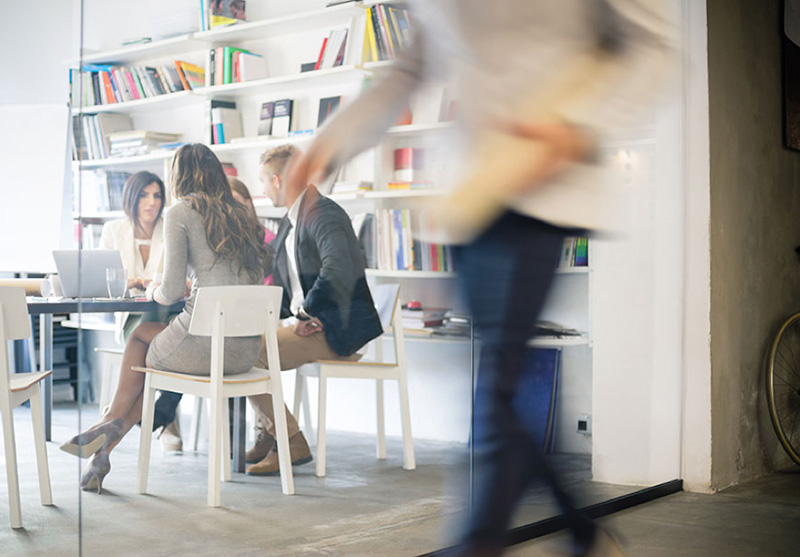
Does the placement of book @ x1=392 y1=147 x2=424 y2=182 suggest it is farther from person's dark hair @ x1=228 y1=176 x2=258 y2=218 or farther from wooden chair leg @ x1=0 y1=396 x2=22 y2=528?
wooden chair leg @ x1=0 y1=396 x2=22 y2=528

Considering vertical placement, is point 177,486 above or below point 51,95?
below

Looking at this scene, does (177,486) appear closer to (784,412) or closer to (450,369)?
(450,369)

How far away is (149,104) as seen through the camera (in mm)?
2363

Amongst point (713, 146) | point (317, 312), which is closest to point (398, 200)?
point (317, 312)

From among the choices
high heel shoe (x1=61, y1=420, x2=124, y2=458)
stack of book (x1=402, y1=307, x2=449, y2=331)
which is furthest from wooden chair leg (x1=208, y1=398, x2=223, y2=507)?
stack of book (x1=402, y1=307, x2=449, y2=331)

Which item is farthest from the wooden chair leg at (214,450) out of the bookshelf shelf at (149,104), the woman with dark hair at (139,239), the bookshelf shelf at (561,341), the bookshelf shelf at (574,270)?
the bookshelf shelf at (574,270)

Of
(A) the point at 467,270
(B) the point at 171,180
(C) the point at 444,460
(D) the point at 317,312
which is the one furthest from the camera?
(C) the point at 444,460

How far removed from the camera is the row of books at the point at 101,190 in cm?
230

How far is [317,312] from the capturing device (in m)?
2.52

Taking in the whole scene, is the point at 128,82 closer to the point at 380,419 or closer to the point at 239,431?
the point at 239,431

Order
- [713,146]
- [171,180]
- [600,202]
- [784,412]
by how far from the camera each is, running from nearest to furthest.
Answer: [600,202] < [171,180] < [713,146] < [784,412]

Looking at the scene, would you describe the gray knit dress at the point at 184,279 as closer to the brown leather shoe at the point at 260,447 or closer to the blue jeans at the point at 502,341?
the brown leather shoe at the point at 260,447

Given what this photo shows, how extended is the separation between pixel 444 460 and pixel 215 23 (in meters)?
1.29

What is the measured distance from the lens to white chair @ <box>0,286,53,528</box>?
2.41 m
